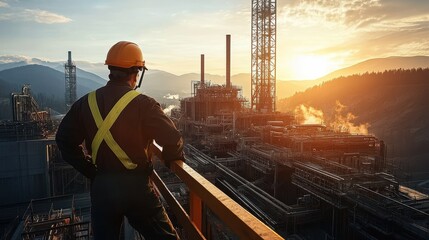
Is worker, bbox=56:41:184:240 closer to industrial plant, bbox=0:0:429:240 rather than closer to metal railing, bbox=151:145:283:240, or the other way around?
metal railing, bbox=151:145:283:240

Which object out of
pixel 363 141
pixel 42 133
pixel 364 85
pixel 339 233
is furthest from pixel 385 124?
pixel 42 133

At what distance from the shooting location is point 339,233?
18.0 metres

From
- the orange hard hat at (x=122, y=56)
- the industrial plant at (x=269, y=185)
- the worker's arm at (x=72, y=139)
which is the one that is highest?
the orange hard hat at (x=122, y=56)

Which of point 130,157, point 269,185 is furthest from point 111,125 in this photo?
point 269,185

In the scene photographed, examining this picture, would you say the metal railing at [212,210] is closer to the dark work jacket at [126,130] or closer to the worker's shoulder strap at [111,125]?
the dark work jacket at [126,130]

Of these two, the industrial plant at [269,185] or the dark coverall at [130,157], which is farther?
the industrial plant at [269,185]

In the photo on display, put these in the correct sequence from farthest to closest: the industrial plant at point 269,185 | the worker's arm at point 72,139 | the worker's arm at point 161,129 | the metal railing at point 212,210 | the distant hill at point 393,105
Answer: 1. the distant hill at point 393,105
2. the industrial plant at point 269,185
3. the worker's arm at point 72,139
4. the worker's arm at point 161,129
5. the metal railing at point 212,210

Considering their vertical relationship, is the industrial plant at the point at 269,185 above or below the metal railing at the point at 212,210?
below

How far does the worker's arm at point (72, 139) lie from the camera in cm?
282

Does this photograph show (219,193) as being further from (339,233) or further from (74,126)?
(339,233)

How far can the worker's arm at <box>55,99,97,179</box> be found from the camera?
9.25 ft

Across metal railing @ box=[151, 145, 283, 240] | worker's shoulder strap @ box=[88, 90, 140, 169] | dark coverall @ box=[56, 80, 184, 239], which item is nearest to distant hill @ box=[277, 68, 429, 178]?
metal railing @ box=[151, 145, 283, 240]

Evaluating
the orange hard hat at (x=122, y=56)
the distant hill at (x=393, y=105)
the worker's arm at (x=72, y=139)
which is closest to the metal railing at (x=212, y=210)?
the worker's arm at (x=72, y=139)

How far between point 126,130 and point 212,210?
102 centimetres
